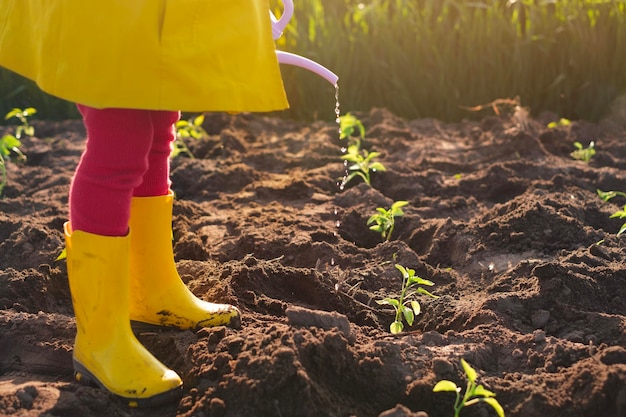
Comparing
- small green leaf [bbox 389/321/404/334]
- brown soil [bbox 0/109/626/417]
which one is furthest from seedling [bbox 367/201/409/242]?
small green leaf [bbox 389/321/404/334]

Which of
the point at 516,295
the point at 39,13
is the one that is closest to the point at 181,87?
the point at 39,13

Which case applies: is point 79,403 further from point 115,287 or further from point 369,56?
point 369,56

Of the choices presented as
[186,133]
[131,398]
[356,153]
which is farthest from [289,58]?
[186,133]

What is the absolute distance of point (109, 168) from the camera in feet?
7.13

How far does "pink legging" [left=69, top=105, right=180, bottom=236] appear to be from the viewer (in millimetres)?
2152

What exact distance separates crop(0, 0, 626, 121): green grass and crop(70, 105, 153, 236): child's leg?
3.61 m

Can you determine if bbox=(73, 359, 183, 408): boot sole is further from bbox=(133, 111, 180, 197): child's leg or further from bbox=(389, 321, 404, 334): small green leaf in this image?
bbox=(389, 321, 404, 334): small green leaf

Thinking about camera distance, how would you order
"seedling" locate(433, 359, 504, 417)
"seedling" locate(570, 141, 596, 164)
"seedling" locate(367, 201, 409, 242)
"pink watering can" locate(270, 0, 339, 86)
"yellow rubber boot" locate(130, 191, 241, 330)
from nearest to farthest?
"seedling" locate(433, 359, 504, 417) < "pink watering can" locate(270, 0, 339, 86) < "yellow rubber boot" locate(130, 191, 241, 330) < "seedling" locate(367, 201, 409, 242) < "seedling" locate(570, 141, 596, 164)

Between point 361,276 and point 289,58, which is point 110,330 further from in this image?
point 361,276

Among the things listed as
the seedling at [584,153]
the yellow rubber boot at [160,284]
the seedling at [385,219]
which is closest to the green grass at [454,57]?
the seedling at [584,153]

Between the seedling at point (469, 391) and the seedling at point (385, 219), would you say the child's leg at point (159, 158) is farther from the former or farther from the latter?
the seedling at point (385, 219)

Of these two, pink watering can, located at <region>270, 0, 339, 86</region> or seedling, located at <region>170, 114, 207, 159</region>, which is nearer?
pink watering can, located at <region>270, 0, 339, 86</region>

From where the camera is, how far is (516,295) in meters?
2.79

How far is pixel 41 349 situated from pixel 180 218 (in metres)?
1.31
